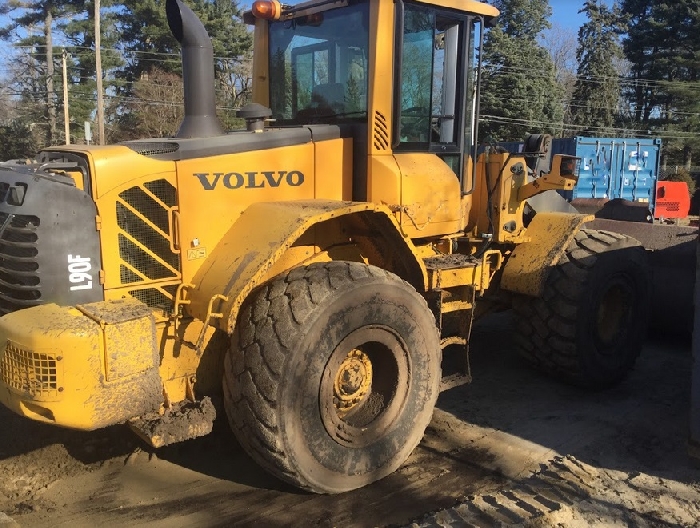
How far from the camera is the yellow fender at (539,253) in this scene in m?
5.39

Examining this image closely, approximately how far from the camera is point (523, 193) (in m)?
5.62

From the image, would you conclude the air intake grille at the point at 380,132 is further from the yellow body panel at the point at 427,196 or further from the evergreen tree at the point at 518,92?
the evergreen tree at the point at 518,92

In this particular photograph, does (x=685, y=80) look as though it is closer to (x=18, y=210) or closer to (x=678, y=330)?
(x=678, y=330)

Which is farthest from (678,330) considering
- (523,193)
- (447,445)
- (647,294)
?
(447,445)

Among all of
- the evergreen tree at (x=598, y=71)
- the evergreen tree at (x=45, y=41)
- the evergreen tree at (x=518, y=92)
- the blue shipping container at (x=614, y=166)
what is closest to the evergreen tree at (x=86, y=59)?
the evergreen tree at (x=45, y=41)

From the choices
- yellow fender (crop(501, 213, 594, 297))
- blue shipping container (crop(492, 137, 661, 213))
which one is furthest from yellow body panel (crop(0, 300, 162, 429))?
blue shipping container (crop(492, 137, 661, 213))

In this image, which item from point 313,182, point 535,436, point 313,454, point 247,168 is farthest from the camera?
point 535,436

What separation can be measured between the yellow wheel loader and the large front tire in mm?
13

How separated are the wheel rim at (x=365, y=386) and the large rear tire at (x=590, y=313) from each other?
1.87 m

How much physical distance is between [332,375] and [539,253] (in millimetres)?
2538

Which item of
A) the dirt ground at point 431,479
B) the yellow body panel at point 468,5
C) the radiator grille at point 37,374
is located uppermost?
the yellow body panel at point 468,5

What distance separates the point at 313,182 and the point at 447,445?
6.68 feet

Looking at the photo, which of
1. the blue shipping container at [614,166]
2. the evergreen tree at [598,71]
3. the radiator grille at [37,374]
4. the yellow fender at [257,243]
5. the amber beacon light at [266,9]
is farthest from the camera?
the evergreen tree at [598,71]

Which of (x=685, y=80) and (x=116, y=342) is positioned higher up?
(x=685, y=80)
